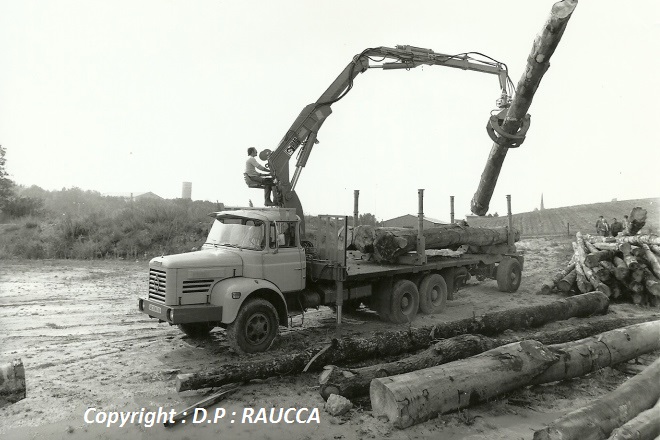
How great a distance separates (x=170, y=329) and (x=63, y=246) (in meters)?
13.9

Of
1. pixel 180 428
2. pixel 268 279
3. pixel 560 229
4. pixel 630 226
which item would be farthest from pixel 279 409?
pixel 560 229

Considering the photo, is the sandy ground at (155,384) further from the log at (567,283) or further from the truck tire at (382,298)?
the log at (567,283)

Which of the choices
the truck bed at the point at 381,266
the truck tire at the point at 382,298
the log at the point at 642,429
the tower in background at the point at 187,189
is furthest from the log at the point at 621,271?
the tower in background at the point at 187,189

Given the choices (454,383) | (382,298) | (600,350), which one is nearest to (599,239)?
(382,298)

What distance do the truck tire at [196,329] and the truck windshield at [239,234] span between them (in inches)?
55.9

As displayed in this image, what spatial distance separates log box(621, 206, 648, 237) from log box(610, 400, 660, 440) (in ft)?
36.9

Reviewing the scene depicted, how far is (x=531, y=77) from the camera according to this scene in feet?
22.4

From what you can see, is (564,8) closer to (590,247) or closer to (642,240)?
(642,240)

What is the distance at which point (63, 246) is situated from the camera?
65.6 feet

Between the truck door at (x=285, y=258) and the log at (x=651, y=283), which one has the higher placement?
the truck door at (x=285, y=258)

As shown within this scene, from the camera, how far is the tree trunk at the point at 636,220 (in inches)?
538

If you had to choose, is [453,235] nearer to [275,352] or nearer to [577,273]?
[577,273]

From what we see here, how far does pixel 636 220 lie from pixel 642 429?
38.3 feet

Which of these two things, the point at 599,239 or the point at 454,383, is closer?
the point at 454,383
